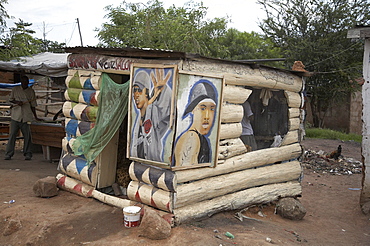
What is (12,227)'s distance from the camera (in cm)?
523

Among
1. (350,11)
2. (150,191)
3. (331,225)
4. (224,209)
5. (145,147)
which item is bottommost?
(331,225)

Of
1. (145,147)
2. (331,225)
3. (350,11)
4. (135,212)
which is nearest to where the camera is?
(135,212)

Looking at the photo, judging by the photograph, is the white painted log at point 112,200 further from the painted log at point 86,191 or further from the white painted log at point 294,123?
the white painted log at point 294,123

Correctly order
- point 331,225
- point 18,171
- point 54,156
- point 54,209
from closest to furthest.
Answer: point 54,209 → point 331,225 → point 18,171 → point 54,156

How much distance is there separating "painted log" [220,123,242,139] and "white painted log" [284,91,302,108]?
5.88 ft

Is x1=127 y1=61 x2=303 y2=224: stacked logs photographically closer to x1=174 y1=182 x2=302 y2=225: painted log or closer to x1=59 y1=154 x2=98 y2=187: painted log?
x1=174 y1=182 x2=302 y2=225: painted log

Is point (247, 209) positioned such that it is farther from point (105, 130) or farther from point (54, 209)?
point (54, 209)

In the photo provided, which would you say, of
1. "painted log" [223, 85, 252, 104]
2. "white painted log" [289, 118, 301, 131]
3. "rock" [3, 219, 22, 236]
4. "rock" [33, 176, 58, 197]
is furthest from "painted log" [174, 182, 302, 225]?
"rock" [33, 176, 58, 197]

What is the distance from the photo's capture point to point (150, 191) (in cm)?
542

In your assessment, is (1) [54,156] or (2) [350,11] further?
(2) [350,11]

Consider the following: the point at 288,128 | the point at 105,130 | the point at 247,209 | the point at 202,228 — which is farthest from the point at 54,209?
the point at 288,128

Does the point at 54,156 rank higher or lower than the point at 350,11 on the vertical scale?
lower

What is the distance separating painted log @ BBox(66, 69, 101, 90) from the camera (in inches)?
250

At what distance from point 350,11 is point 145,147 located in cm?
1578
